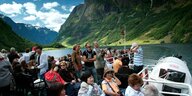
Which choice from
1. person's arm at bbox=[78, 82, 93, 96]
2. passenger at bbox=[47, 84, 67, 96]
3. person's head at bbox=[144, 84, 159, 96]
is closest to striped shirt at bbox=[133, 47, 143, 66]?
person's arm at bbox=[78, 82, 93, 96]

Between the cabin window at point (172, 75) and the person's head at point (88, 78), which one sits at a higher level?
the person's head at point (88, 78)

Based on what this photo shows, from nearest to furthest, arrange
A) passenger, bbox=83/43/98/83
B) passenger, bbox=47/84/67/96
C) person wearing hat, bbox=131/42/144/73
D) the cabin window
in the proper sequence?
passenger, bbox=47/84/67/96
the cabin window
passenger, bbox=83/43/98/83
person wearing hat, bbox=131/42/144/73

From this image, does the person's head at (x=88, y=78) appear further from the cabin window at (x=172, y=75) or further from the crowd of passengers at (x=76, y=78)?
the cabin window at (x=172, y=75)

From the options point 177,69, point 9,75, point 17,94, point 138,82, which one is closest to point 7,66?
point 9,75

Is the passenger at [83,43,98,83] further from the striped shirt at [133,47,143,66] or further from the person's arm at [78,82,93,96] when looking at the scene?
the person's arm at [78,82,93,96]

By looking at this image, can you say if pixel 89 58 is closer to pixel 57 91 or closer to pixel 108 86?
pixel 108 86

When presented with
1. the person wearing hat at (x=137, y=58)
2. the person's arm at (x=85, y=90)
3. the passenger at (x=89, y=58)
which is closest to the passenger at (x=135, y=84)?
the person's arm at (x=85, y=90)

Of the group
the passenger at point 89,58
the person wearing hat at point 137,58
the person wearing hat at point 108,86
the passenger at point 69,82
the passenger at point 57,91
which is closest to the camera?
the passenger at point 57,91

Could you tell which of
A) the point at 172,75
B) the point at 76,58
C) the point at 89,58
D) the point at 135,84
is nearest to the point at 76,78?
the point at 76,58

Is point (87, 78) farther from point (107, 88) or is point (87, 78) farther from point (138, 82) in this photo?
point (138, 82)

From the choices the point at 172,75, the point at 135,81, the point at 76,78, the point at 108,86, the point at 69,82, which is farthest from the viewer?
the point at 76,78

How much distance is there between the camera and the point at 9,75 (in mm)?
10484

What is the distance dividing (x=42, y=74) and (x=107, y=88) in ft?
A: 15.7

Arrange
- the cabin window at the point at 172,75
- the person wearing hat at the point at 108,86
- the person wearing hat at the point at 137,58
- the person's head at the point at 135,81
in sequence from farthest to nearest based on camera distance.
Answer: the person wearing hat at the point at 137,58
the cabin window at the point at 172,75
the person wearing hat at the point at 108,86
the person's head at the point at 135,81
